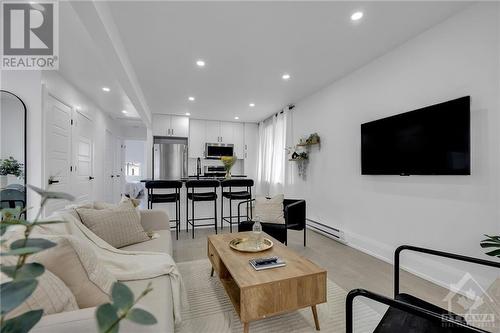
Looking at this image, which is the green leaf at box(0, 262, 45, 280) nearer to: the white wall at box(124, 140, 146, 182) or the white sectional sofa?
the white sectional sofa

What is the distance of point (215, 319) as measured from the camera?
67.7 inches

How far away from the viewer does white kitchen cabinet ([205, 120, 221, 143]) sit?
6328mm

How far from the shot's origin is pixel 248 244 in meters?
2.16

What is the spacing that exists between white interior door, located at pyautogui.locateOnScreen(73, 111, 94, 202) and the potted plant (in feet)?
4.25

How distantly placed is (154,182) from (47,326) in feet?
9.62

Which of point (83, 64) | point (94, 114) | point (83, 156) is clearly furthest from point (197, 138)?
point (83, 64)

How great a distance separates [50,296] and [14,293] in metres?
0.55

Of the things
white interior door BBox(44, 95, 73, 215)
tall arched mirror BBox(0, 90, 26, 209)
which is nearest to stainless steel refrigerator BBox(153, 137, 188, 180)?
white interior door BBox(44, 95, 73, 215)

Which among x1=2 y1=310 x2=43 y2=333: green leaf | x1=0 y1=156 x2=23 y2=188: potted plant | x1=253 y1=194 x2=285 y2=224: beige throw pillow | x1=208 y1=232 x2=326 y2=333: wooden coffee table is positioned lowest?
x1=208 y1=232 x2=326 y2=333: wooden coffee table

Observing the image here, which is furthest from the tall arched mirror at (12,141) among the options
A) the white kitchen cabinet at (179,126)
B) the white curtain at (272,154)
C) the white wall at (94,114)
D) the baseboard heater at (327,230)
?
the white curtain at (272,154)

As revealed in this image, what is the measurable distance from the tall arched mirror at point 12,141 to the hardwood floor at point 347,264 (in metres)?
2.11

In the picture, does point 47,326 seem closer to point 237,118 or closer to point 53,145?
point 53,145

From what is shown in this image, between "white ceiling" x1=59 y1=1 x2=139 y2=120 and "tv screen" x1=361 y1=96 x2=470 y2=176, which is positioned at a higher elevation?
"white ceiling" x1=59 y1=1 x2=139 y2=120

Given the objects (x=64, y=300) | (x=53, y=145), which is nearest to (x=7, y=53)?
(x=53, y=145)
